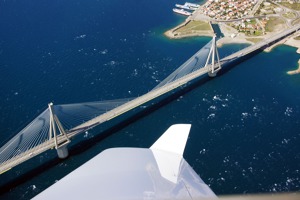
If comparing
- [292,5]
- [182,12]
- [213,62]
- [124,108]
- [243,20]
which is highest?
[182,12]

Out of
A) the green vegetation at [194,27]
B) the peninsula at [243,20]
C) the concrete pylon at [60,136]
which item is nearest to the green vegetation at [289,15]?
the peninsula at [243,20]

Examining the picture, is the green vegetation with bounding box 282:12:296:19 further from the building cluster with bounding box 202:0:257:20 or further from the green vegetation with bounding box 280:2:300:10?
the building cluster with bounding box 202:0:257:20

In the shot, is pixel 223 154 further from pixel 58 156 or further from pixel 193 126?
pixel 58 156

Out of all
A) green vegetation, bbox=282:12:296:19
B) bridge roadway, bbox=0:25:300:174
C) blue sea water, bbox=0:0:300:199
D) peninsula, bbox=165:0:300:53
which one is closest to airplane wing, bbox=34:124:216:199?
blue sea water, bbox=0:0:300:199

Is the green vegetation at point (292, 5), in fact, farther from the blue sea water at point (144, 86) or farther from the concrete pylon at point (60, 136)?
the concrete pylon at point (60, 136)

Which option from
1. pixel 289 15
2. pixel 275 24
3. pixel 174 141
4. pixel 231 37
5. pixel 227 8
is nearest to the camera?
pixel 174 141

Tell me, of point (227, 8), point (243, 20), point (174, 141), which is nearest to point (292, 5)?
point (243, 20)

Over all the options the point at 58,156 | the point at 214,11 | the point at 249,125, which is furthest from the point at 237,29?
the point at 58,156

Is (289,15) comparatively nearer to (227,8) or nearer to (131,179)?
(227,8)
